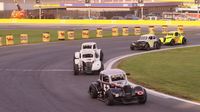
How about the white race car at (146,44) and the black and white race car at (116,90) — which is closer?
the black and white race car at (116,90)

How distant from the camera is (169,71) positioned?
3186cm

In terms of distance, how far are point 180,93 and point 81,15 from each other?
119 metres

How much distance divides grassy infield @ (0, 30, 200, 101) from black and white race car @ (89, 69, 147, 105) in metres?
2.84

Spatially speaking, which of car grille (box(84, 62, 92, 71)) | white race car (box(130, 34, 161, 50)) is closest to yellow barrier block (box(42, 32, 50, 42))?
white race car (box(130, 34, 161, 50))

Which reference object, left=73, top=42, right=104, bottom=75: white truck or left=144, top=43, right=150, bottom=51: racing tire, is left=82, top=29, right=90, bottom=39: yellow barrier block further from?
left=73, top=42, right=104, bottom=75: white truck

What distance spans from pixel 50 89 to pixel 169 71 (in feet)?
32.0

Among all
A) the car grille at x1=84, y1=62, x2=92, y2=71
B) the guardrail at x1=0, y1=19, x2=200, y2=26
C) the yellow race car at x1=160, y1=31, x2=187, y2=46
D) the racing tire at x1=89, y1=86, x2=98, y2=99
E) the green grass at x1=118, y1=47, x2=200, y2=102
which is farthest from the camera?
the guardrail at x1=0, y1=19, x2=200, y2=26

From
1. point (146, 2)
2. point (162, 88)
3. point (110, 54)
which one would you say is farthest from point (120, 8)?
point (162, 88)

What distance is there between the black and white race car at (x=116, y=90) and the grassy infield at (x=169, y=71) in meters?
2.84

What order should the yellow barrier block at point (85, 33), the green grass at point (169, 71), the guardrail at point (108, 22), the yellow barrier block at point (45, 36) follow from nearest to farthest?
1. the green grass at point (169, 71)
2. the yellow barrier block at point (45, 36)
3. the yellow barrier block at point (85, 33)
4. the guardrail at point (108, 22)

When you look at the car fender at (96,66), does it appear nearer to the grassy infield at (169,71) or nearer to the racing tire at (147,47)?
the grassy infield at (169,71)

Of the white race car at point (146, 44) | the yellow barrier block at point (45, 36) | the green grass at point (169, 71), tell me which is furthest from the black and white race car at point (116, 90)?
the yellow barrier block at point (45, 36)

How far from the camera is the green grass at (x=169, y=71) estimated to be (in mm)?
24344

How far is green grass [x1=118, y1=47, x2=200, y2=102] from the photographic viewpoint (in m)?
24.3
